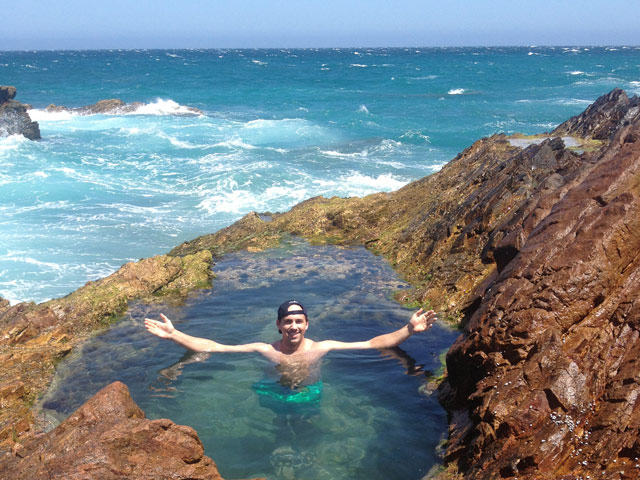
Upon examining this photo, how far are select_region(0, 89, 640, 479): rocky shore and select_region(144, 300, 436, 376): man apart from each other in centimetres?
84

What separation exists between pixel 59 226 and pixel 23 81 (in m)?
65.3

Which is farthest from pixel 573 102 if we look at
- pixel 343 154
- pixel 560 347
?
pixel 560 347

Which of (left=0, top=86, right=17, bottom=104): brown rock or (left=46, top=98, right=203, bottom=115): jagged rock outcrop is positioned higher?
(left=0, top=86, right=17, bottom=104): brown rock

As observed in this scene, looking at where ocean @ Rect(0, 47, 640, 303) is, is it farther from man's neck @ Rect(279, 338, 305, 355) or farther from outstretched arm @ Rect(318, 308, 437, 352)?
outstretched arm @ Rect(318, 308, 437, 352)

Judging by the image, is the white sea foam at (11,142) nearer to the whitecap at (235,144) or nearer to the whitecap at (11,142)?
the whitecap at (11,142)

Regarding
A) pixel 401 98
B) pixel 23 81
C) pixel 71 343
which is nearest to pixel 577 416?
pixel 71 343

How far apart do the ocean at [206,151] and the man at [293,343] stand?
8017 mm

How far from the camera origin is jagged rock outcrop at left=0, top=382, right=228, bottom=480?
3625 millimetres

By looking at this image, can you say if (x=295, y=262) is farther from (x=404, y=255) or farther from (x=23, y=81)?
(x=23, y=81)

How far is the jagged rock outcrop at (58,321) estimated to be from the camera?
5.85 meters

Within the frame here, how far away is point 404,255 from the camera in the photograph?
10.2 metres

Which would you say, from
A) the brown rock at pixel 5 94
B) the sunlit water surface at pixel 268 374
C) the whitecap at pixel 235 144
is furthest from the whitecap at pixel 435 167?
the brown rock at pixel 5 94

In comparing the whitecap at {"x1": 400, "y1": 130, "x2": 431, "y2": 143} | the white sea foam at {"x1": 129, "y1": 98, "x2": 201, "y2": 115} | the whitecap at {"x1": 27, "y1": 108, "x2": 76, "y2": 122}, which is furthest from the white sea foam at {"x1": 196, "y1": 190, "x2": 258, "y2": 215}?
the whitecap at {"x1": 27, "y1": 108, "x2": 76, "y2": 122}

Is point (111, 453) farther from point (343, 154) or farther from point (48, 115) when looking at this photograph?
point (48, 115)
